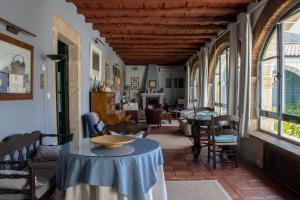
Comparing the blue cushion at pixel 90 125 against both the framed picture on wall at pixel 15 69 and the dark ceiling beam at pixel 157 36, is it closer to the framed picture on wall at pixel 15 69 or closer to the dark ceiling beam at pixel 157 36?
the framed picture on wall at pixel 15 69

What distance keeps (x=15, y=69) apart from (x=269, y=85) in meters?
4.13

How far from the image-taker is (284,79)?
433cm

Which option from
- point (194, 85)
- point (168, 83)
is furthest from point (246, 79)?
point (168, 83)

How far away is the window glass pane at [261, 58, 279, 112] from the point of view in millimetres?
4629

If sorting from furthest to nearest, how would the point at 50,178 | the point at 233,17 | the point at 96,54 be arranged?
the point at 96,54 → the point at 233,17 → the point at 50,178

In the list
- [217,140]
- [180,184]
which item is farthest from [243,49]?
[180,184]

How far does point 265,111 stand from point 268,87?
→ 0.44 m

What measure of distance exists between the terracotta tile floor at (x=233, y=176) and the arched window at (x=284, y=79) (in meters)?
0.74

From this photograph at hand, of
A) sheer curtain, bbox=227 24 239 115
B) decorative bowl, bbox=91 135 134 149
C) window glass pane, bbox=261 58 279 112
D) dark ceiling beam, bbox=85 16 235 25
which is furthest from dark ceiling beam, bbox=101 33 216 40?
decorative bowl, bbox=91 135 134 149

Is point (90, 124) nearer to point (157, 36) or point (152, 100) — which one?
point (157, 36)

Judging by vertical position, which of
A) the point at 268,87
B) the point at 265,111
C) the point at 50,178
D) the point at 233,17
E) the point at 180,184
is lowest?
the point at 180,184

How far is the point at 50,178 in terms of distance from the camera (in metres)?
2.57

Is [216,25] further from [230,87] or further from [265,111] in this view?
[265,111]

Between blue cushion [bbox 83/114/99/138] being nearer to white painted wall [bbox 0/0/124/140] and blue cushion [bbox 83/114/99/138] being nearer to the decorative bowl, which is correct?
white painted wall [bbox 0/0/124/140]
